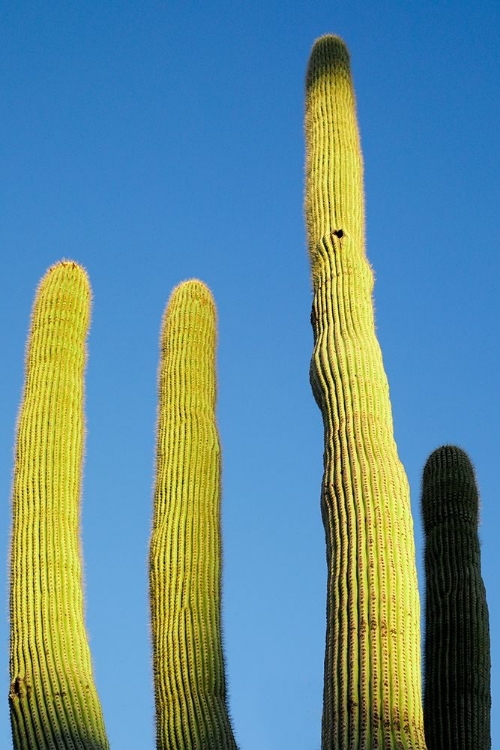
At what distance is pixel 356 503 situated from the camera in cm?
618

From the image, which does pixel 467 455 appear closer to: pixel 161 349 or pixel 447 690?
pixel 447 690

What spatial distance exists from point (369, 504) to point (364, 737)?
1.17m

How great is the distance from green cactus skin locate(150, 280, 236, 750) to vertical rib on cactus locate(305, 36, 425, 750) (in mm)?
1437

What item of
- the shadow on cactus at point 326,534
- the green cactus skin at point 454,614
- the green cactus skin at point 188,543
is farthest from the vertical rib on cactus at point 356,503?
the green cactus skin at point 454,614

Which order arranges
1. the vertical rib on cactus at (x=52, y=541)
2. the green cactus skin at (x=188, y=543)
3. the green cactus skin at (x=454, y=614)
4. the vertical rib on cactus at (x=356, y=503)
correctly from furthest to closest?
the green cactus skin at (x=454, y=614), the green cactus skin at (x=188, y=543), the vertical rib on cactus at (x=52, y=541), the vertical rib on cactus at (x=356, y=503)

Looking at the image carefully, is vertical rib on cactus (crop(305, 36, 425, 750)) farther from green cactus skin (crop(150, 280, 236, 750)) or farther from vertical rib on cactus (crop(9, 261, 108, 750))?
vertical rib on cactus (crop(9, 261, 108, 750))

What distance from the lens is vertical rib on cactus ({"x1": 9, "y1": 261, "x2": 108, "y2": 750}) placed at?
6785 mm

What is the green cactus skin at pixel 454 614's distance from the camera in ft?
24.2

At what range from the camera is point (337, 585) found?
19.7 feet

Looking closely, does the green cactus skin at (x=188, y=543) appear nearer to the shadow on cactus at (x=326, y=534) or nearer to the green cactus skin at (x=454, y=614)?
the shadow on cactus at (x=326, y=534)

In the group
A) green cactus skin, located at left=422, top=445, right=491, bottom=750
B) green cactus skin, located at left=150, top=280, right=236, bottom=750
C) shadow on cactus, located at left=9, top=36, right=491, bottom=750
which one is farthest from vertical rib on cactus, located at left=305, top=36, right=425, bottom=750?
green cactus skin, located at left=422, top=445, right=491, bottom=750

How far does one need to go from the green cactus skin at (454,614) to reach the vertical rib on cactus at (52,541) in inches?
80.1

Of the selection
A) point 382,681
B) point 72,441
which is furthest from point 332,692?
point 72,441

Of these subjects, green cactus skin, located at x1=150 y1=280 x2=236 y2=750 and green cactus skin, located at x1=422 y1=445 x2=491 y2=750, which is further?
green cactus skin, located at x1=422 y1=445 x2=491 y2=750
